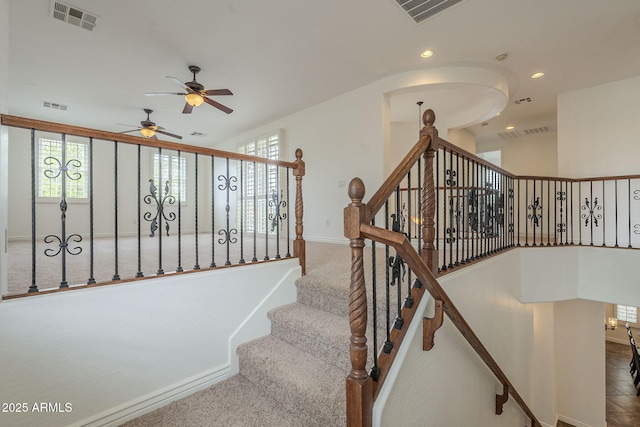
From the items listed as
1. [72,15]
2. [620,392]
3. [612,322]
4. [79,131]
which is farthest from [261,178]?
[612,322]

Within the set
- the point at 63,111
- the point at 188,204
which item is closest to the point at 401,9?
the point at 63,111

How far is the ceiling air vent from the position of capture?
3.07 meters

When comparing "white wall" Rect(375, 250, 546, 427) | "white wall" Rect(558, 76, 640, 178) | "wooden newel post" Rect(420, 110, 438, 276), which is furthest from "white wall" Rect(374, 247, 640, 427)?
"white wall" Rect(558, 76, 640, 178)

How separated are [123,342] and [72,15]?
377 cm

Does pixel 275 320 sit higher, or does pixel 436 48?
pixel 436 48

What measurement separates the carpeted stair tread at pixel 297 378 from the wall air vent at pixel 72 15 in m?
4.06

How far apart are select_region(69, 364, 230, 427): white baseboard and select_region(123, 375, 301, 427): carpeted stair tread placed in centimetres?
4

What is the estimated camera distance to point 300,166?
9.23 ft

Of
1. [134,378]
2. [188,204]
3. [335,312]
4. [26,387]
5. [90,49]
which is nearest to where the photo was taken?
[26,387]

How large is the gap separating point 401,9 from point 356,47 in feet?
2.82

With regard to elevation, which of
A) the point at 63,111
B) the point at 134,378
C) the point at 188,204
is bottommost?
the point at 134,378

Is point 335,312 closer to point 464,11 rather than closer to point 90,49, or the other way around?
point 464,11

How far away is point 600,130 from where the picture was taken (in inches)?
198

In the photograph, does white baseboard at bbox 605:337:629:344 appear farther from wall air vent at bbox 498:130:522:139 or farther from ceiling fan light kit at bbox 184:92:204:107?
ceiling fan light kit at bbox 184:92:204:107
